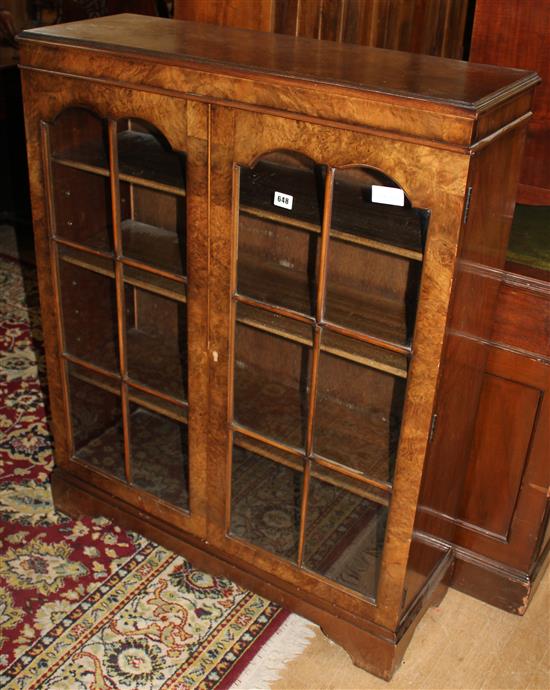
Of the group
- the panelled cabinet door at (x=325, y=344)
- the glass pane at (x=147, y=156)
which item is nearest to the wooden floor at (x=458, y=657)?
the panelled cabinet door at (x=325, y=344)

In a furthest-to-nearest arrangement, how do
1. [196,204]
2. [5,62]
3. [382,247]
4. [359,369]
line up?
[5,62] → [359,369] → [196,204] → [382,247]

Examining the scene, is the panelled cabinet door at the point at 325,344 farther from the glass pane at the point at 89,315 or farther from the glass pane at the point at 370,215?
the glass pane at the point at 89,315

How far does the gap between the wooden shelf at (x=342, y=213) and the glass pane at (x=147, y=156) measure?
0.19 metres

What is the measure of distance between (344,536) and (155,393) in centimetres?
52

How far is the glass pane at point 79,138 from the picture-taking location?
1.71 meters

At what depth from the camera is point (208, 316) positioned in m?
1.68

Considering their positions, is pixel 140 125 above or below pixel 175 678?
above

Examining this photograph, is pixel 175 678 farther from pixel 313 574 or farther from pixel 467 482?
pixel 467 482

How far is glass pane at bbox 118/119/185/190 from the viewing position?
5.45 ft

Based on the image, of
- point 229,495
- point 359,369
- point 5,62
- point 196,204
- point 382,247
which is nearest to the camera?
point 382,247

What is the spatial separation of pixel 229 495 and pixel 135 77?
2.95 ft

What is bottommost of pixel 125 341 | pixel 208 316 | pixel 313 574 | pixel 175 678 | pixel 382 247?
pixel 175 678

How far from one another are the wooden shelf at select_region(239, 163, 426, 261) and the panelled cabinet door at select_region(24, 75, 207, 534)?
0.35 ft

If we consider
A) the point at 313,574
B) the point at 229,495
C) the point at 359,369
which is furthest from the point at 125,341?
the point at 313,574
